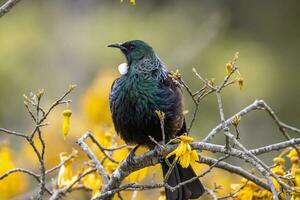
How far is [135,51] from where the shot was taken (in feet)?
15.9

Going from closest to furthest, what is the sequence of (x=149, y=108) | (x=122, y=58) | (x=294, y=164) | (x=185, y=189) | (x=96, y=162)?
(x=294, y=164) → (x=96, y=162) → (x=185, y=189) → (x=149, y=108) → (x=122, y=58)

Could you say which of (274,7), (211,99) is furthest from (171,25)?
(274,7)

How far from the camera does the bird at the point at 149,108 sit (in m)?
4.51

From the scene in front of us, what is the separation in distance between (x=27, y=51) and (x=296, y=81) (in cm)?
452

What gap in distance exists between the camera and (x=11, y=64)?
10.2 metres

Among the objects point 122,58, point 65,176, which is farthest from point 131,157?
point 122,58

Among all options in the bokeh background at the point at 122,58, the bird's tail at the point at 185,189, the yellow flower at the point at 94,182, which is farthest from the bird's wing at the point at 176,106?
the bokeh background at the point at 122,58

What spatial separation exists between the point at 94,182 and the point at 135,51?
37.5 inches

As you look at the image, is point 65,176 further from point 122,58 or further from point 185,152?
point 122,58

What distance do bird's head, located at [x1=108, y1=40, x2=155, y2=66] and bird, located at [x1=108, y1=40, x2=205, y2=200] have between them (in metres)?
0.07

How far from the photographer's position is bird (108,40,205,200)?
451cm

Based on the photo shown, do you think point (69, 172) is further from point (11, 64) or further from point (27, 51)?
point (27, 51)

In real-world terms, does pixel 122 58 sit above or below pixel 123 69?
above

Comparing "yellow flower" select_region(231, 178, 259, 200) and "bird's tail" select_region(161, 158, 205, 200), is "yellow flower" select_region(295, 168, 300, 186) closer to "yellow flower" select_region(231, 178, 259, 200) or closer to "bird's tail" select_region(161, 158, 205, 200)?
"yellow flower" select_region(231, 178, 259, 200)
